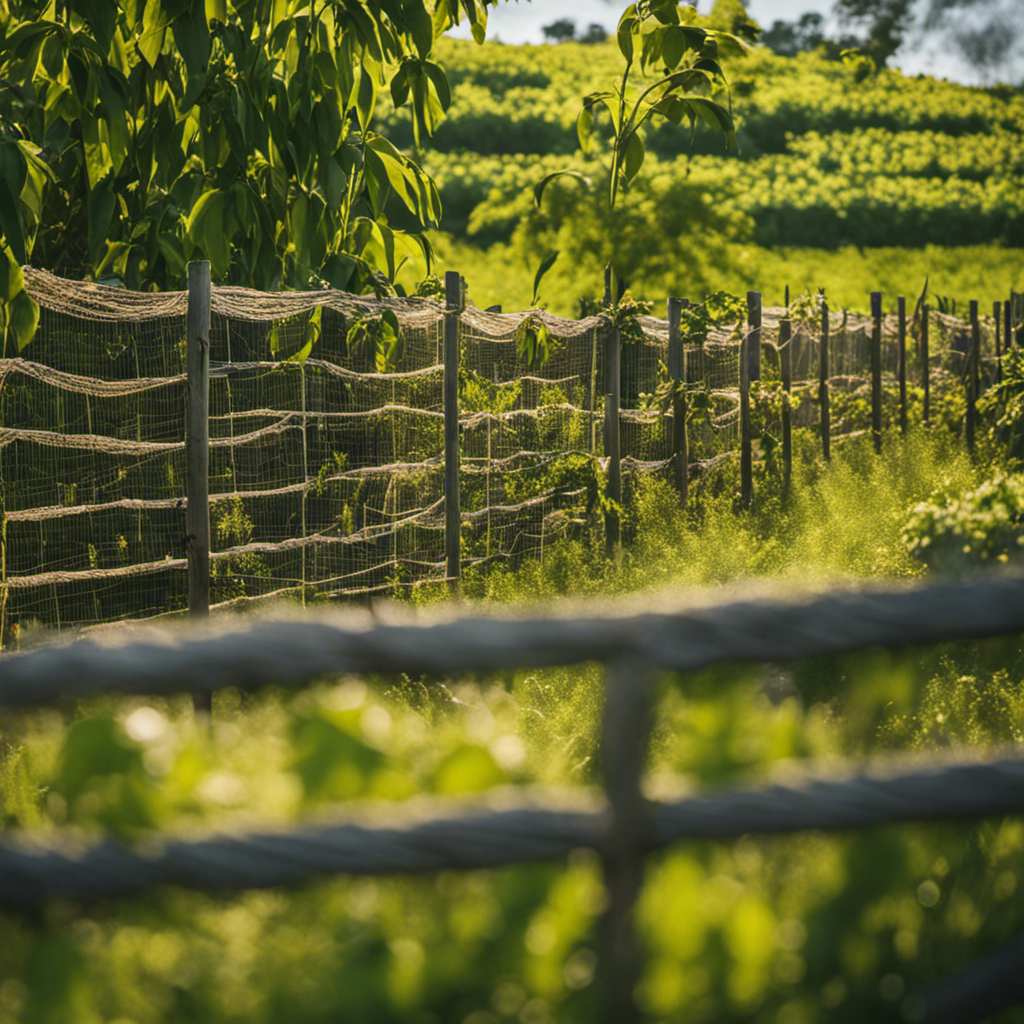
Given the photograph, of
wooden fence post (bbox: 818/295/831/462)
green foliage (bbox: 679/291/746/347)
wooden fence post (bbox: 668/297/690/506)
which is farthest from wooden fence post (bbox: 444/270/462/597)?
wooden fence post (bbox: 818/295/831/462)

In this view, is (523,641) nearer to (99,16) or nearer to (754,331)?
(99,16)

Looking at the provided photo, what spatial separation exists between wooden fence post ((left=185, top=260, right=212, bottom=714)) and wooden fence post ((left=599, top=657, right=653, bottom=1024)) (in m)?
3.65

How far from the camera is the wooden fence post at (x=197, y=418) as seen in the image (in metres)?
4.27

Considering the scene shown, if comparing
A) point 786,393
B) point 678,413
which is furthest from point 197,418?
point 786,393

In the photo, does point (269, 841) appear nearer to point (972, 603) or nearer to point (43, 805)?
point (972, 603)

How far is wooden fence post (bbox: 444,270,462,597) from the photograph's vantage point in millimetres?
5836

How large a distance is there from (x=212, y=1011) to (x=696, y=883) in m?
0.38

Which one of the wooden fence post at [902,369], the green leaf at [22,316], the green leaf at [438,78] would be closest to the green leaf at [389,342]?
the green leaf at [438,78]

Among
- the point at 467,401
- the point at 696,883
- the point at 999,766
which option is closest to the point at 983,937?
the point at 999,766

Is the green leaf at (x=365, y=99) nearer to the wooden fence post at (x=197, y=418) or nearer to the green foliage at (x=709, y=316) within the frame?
the wooden fence post at (x=197, y=418)

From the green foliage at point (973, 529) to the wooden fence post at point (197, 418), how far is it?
Answer: 2.93 m

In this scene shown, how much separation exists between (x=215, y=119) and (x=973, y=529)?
11.0 ft

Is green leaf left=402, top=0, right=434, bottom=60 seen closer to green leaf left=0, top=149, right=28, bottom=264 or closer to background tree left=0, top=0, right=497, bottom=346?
background tree left=0, top=0, right=497, bottom=346

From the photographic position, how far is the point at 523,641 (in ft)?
2.60
